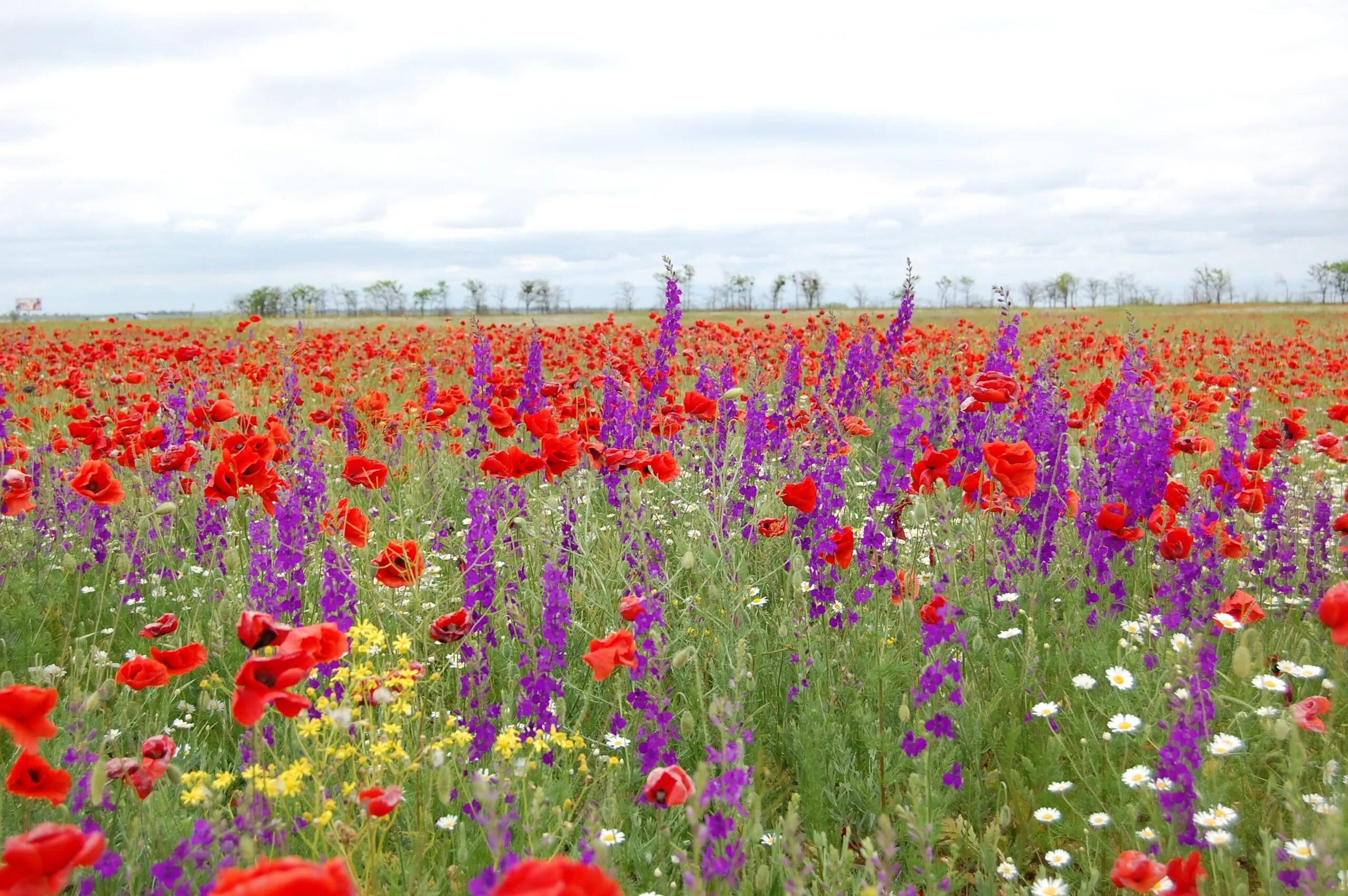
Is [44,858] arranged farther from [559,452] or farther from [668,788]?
[559,452]

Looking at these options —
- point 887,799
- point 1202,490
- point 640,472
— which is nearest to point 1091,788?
point 887,799

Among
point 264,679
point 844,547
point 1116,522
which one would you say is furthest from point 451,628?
point 1116,522

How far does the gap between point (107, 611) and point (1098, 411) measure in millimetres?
6415

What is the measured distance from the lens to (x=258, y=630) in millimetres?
1688

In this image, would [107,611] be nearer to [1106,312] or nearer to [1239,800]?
[1239,800]

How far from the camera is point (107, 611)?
402 cm

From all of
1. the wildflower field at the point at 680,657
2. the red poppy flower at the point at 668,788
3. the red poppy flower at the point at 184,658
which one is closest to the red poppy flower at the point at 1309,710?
the wildflower field at the point at 680,657

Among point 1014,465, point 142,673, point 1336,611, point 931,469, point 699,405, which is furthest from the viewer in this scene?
point 699,405

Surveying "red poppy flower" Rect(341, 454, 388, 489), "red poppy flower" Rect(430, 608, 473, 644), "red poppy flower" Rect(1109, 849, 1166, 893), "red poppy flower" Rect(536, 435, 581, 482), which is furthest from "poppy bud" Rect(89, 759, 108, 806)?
"red poppy flower" Rect(341, 454, 388, 489)

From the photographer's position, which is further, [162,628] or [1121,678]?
[1121,678]

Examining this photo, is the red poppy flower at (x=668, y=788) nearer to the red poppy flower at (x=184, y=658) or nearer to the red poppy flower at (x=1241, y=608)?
the red poppy flower at (x=184, y=658)

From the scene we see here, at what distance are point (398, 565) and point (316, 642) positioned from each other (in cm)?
125

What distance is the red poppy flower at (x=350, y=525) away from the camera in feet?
10.4

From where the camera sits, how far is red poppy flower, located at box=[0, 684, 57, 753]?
5.28ft
